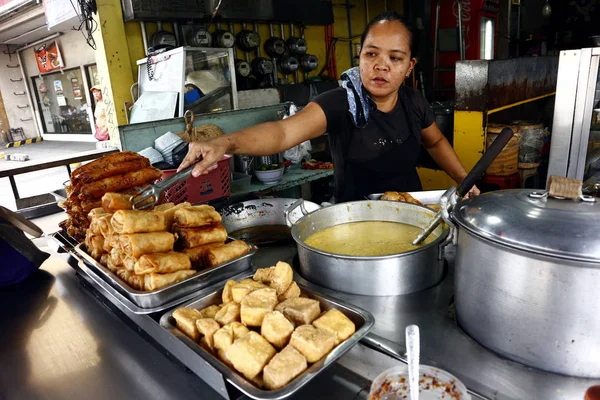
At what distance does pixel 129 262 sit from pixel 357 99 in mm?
1558

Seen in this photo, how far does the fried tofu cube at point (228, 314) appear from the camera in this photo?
3.27 ft

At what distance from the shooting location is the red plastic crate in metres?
2.31

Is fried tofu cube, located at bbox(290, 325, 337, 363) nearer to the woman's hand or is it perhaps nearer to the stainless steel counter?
the stainless steel counter

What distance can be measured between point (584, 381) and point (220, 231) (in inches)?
41.0

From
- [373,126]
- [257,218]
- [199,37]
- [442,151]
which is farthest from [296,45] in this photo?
[257,218]

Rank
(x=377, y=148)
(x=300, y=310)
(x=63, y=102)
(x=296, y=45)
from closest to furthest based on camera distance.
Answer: (x=300, y=310) → (x=377, y=148) → (x=296, y=45) → (x=63, y=102)

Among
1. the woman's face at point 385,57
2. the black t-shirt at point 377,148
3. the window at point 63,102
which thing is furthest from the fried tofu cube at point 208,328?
the window at point 63,102

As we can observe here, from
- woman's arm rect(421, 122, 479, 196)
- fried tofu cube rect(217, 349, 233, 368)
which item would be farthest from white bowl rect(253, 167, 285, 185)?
fried tofu cube rect(217, 349, 233, 368)

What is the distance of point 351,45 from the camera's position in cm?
823

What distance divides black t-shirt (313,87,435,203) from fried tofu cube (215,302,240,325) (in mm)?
1430

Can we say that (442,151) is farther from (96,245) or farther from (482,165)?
(96,245)

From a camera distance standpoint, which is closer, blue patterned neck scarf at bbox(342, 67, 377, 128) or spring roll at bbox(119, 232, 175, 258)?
spring roll at bbox(119, 232, 175, 258)

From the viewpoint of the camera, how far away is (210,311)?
42.9 inches

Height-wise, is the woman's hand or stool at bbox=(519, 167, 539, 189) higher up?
the woman's hand
